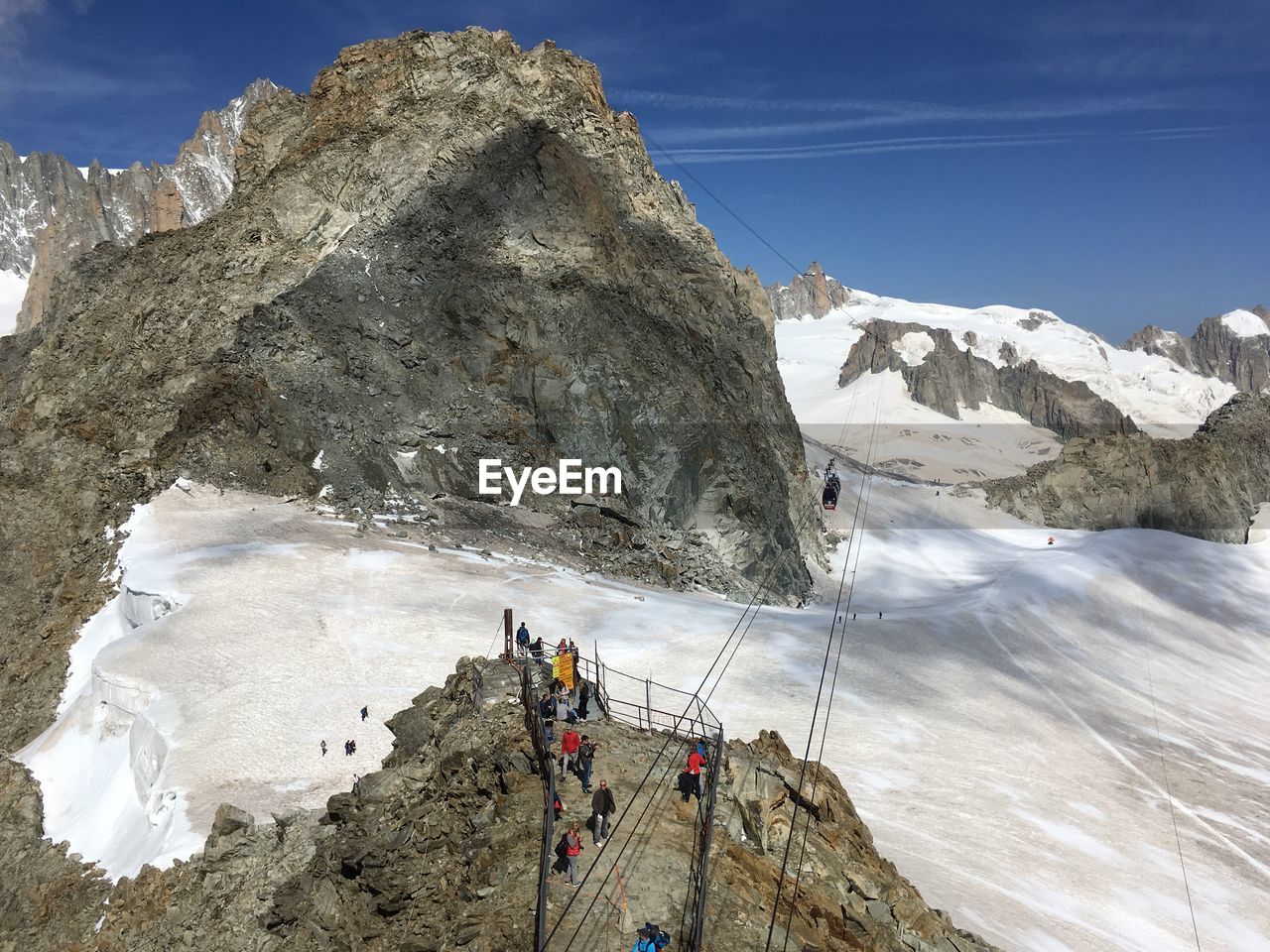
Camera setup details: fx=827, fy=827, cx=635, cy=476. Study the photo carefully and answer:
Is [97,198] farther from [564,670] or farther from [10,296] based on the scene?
[564,670]

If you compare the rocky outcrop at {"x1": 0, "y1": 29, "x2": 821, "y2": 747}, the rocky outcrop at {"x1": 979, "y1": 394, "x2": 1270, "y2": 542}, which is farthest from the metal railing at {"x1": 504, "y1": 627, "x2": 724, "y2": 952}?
the rocky outcrop at {"x1": 979, "y1": 394, "x2": 1270, "y2": 542}

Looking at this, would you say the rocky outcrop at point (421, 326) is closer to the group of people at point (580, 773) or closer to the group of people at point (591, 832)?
the group of people at point (580, 773)

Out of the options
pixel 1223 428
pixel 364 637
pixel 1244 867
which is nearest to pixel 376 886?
pixel 364 637

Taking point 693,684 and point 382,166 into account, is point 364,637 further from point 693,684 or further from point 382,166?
point 382,166

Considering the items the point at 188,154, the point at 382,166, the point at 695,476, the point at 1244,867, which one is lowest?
the point at 1244,867

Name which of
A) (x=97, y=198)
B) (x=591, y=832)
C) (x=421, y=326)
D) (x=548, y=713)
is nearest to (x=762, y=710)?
(x=548, y=713)

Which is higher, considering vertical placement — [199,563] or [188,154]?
[188,154]
